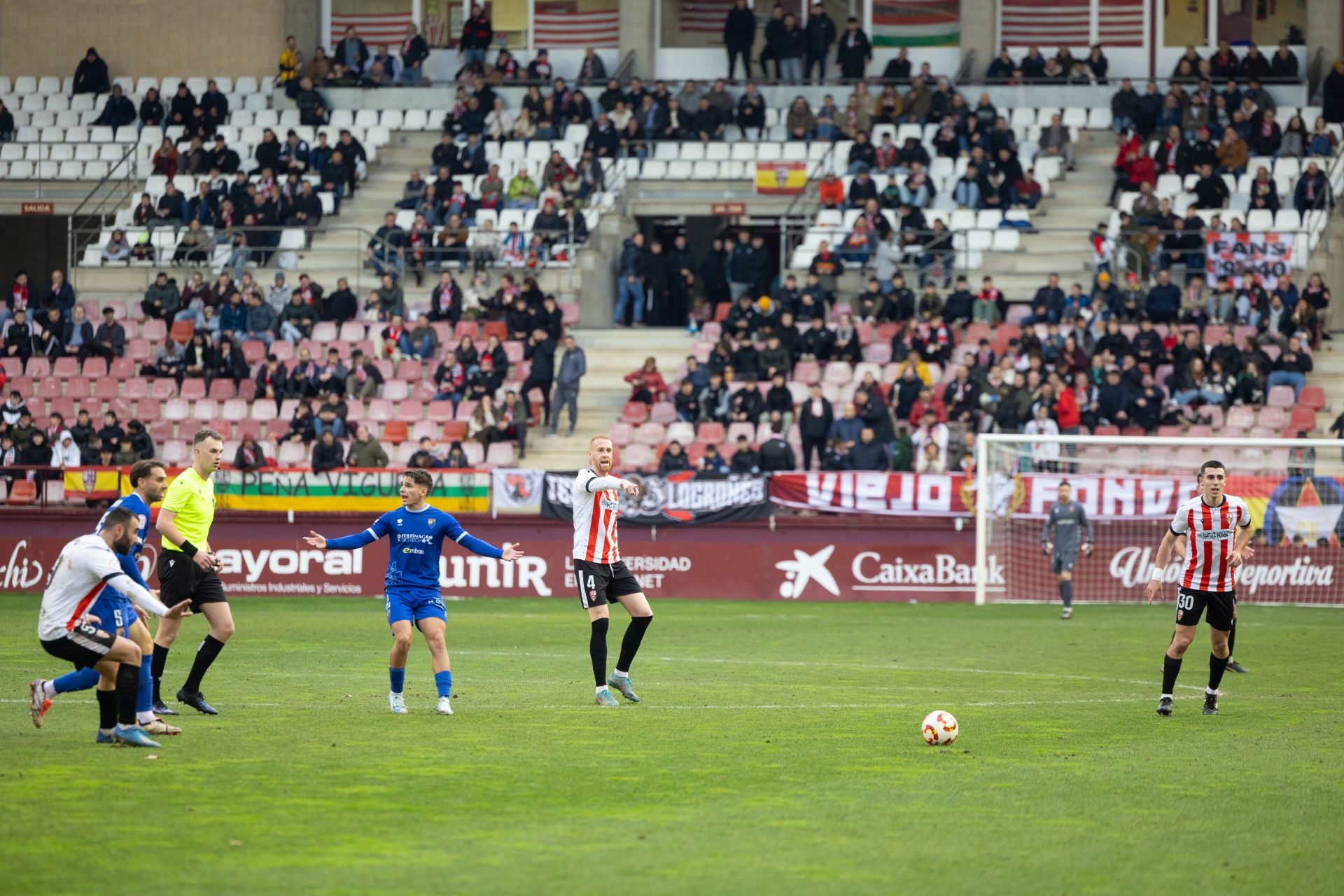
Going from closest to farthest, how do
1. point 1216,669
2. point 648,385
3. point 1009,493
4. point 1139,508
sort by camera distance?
1. point 1216,669
2. point 1139,508
3. point 1009,493
4. point 648,385

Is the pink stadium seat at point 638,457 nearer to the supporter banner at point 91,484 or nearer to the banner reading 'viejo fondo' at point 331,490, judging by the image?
the banner reading 'viejo fondo' at point 331,490

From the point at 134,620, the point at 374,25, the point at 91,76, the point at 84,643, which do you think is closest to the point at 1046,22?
the point at 374,25

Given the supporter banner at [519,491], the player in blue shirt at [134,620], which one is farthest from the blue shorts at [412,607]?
the supporter banner at [519,491]

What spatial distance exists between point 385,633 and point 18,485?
10.0 metres

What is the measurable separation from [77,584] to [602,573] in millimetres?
4665

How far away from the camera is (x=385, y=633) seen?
69.0ft

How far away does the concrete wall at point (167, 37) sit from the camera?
4250cm

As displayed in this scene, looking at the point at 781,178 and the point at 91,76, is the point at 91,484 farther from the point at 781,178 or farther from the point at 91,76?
the point at 91,76

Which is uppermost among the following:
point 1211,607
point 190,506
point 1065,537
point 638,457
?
point 190,506

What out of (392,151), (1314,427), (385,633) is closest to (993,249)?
(1314,427)

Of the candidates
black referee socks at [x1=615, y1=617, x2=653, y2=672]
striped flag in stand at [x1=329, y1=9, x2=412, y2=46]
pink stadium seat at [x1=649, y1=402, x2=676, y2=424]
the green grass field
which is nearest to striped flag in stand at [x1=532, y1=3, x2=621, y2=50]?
striped flag in stand at [x1=329, y1=9, x2=412, y2=46]

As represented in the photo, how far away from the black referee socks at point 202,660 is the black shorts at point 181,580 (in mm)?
306

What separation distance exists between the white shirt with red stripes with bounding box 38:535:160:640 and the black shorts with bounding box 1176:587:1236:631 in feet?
26.5

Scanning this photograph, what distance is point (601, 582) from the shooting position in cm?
1422
